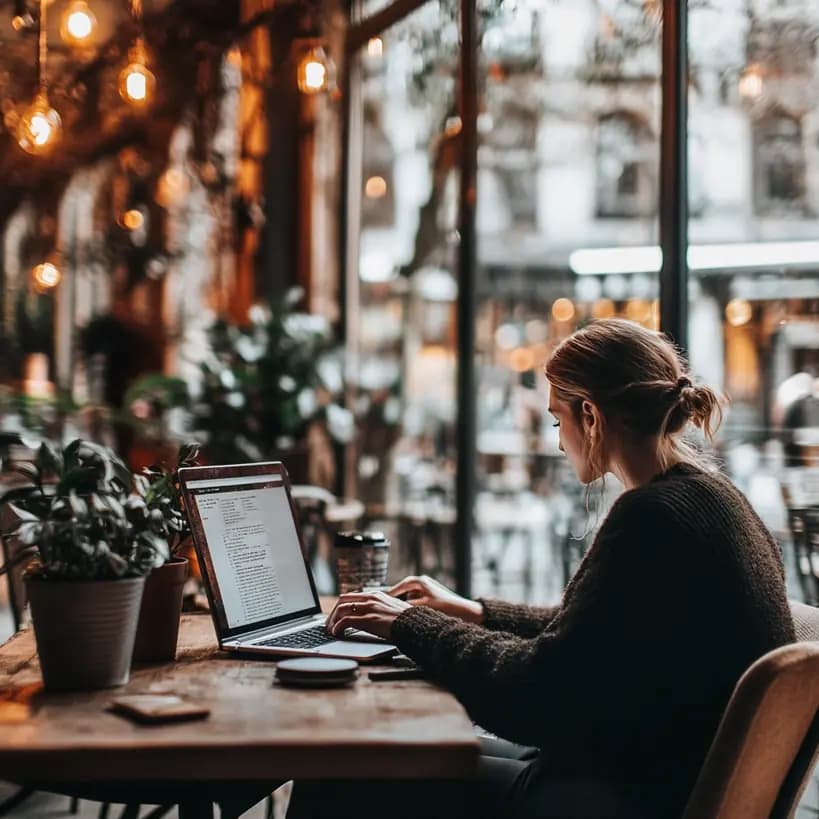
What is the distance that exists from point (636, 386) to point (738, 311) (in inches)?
74.2

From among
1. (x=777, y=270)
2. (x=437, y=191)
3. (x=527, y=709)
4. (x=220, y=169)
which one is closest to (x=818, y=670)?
(x=527, y=709)

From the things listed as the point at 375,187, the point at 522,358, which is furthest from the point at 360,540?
the point at 375,187

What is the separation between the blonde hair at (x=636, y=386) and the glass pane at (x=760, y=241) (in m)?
1.53

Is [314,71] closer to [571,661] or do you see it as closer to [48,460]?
[48,460]

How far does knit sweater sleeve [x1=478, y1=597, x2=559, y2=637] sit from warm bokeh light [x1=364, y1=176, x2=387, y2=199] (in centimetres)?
418

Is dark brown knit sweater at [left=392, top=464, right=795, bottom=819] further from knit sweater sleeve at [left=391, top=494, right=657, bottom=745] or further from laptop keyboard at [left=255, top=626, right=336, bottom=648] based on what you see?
laptop keyboard at [left=255, top=626, right=336, bottom=648]

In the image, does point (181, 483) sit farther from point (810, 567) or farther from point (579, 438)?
point (810, 567)

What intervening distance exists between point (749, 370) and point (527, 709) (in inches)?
89.5

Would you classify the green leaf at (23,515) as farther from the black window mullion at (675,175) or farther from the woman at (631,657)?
the black window mullion at (675,175)

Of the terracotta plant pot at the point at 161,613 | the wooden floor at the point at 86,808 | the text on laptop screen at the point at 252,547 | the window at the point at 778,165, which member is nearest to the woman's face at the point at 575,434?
the text on laptop screen at the point at 252,547

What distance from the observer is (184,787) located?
1.70 metres

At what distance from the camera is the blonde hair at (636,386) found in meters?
1.82

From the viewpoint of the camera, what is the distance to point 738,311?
3.57 metres

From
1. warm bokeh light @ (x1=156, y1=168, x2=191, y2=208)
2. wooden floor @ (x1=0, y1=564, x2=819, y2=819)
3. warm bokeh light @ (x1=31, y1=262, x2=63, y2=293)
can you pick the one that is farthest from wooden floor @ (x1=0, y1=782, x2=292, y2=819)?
warm bokeh light @ (x1=156, y1=168, x2=191, y2=208)
